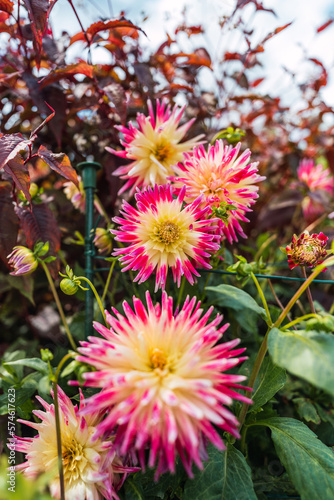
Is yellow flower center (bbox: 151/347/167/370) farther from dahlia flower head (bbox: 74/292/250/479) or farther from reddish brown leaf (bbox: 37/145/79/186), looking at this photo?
reddish brown leaf (bbox: 37/145/79/186)

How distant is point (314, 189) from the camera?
1217 mm

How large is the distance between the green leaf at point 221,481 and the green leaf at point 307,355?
212 millimetres

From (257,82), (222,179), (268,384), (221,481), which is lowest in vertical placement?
(221,481)

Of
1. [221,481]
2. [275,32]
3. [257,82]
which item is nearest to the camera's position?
[221,481]

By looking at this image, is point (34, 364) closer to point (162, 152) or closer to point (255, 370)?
point (255, 370)

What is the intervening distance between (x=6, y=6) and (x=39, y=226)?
17.8 inches

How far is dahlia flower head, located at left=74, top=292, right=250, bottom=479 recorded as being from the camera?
0.38 meters

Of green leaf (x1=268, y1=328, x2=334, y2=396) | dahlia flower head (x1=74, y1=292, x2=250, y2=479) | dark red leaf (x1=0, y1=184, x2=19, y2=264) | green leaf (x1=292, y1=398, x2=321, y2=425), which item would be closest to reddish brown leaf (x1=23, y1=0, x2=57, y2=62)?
dark red leaf (x1=0, y1=184, x2=19, y2=264)

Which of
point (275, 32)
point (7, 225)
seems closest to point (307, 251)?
point (7, 225)

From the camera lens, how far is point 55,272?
0.72 metres

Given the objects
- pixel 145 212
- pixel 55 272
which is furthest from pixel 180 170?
pixel 55 272

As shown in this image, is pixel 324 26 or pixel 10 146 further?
pixel 324 26

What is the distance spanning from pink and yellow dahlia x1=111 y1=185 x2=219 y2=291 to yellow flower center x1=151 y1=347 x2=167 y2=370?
0.43 feet

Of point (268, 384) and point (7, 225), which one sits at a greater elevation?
point (7, 225)
